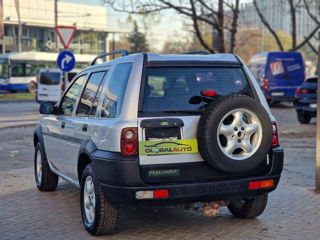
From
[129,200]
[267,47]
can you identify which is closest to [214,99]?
[129,200]

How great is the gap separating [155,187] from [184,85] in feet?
3.27

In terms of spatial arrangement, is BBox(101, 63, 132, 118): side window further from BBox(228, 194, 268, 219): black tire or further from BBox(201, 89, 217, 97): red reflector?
BBox(228, 194, 268, 219): black tire

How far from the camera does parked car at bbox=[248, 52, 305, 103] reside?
84.1 feet

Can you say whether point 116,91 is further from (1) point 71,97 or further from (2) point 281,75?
(2) point 281,75

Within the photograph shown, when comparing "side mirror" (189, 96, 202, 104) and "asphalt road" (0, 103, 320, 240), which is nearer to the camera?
"side mirror" (189, 96, 202, 104)

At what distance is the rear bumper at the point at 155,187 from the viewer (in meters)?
4.57

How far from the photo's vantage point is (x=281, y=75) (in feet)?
84.3

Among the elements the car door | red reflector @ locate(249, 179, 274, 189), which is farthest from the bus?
red reflector @ locate(249, 179, 274, 189)

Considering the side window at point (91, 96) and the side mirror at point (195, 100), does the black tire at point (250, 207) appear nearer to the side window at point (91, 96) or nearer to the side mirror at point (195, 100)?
the side mirror at point (195, 100)

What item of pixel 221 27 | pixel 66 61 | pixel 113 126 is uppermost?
pixel 221 27

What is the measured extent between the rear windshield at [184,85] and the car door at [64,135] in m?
1.11

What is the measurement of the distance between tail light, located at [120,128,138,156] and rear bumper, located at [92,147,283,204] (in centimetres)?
8

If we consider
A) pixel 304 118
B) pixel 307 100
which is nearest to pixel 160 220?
pixel 307 100

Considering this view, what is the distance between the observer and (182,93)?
4.92 metres
